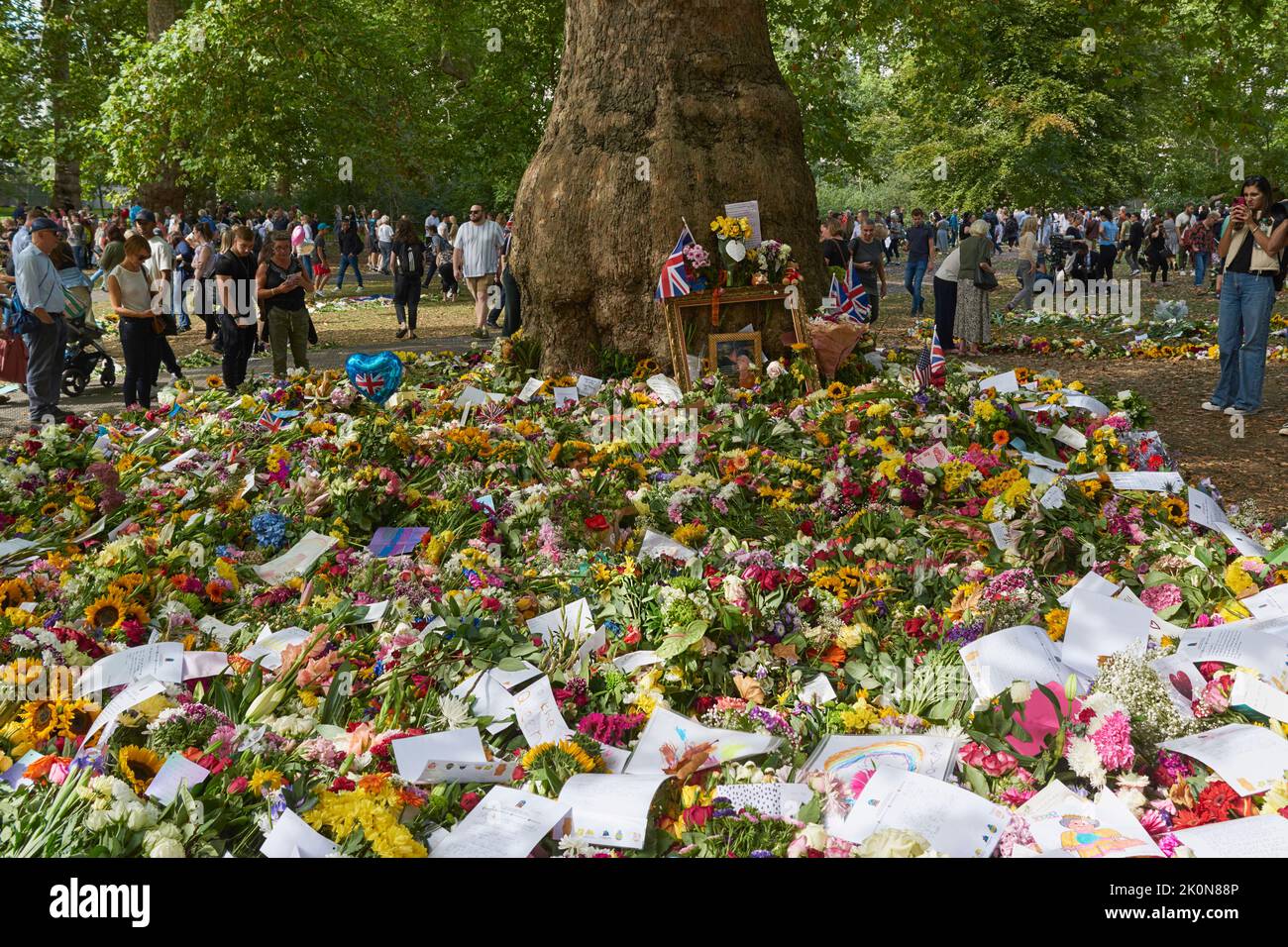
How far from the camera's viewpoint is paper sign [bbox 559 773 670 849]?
325 cm

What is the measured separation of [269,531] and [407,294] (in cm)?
1120

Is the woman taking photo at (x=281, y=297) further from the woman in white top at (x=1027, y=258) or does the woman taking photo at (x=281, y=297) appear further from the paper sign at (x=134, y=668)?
the woman in white top at (x=1027, y=258)

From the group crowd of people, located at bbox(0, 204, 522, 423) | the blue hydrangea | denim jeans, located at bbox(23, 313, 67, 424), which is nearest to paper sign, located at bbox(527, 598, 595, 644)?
the blue hydrangea

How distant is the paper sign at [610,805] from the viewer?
128 inches

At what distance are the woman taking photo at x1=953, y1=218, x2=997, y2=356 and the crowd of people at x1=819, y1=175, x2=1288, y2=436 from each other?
1 centimetres

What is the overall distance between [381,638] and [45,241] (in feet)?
22.2

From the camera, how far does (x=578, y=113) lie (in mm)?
9352

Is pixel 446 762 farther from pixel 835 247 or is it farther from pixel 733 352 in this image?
pixel 835 247

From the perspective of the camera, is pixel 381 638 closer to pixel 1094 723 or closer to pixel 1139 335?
pixel 1094 723

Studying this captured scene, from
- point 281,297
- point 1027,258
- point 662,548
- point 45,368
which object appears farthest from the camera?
point 1027,258

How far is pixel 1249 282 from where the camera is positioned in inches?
345

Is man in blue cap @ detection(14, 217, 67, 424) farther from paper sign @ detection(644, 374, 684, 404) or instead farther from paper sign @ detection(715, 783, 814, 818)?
paper sign @ detection(715, 783, 814, 818)

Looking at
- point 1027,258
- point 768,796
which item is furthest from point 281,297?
point 1027,258

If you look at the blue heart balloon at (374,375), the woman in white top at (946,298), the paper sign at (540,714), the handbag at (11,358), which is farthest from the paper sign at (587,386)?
the woman in white top at (946,298)
